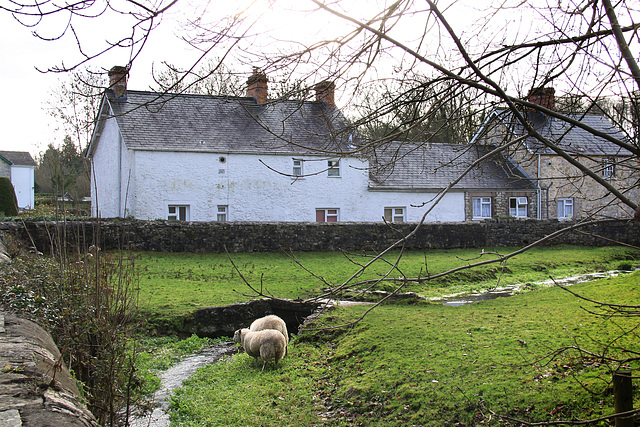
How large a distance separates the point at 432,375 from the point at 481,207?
27.7 meters

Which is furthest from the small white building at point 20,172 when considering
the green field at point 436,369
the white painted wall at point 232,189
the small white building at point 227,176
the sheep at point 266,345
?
the sheep at point 266,345

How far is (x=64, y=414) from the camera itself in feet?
13.5

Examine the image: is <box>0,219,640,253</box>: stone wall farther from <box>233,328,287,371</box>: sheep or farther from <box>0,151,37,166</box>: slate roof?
<box>0,151,37,166</box>: slate roof

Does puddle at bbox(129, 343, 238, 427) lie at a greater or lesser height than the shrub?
lesser

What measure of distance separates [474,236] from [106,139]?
22.5 m

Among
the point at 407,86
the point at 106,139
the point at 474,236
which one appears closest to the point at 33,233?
the point at 106,139

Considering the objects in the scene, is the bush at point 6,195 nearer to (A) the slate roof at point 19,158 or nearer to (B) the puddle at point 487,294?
(B) the puddle at point 487,294

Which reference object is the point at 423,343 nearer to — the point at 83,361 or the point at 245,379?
the point at 245,379

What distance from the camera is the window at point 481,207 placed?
3269cm

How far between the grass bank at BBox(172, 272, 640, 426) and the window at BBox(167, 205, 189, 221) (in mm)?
19931

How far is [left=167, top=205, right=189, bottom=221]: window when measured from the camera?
28.2 metres

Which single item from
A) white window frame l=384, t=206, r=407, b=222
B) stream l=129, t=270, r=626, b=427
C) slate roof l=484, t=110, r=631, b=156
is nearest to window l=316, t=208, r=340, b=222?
white window frame l=384, t=206, r=407, b=222

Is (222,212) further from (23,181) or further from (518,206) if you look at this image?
(23,181)

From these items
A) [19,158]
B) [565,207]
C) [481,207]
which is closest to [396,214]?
[481,207]
